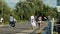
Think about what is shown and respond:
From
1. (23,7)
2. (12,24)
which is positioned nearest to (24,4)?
(23,7)

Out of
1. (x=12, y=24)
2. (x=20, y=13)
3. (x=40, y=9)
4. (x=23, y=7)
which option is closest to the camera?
(x=12, y=24)

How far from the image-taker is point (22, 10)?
73.8 meters

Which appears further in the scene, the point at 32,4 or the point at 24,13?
the point at 32,4

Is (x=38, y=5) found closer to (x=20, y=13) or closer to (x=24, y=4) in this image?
(x=24, y=4)

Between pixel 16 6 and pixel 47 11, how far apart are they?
1215 centimetres

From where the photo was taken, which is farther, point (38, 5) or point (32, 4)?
point (38, 5)

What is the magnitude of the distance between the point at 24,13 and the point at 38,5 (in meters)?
20.1

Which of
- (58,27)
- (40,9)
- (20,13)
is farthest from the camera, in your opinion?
(40,9)

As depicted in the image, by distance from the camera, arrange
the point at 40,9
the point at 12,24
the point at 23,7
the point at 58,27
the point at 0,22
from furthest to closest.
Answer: the point at 40,9 < the point at 23,7 < the point at 0,22 < the point at 12,24 < the point at 58,27

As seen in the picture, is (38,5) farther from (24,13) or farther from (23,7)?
(24,13)

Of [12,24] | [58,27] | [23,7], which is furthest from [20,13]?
[58,27]

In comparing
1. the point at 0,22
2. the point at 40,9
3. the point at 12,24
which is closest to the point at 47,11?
the point at 40,9

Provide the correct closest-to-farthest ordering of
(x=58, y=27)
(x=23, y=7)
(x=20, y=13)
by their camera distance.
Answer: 1. (x=58, y=27)
2. (x=20, y=13)
3. (x=23, y=7)

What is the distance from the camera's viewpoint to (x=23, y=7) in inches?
3051
